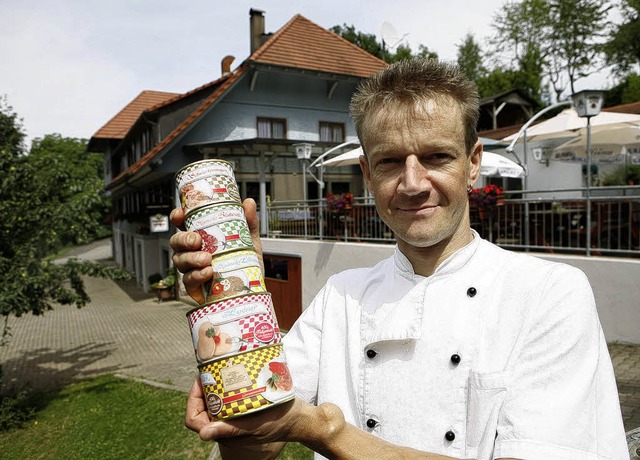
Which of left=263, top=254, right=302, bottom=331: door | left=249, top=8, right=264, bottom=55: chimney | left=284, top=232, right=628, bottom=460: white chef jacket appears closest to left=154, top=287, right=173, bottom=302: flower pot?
left=263, top=254, right=302, bottom=331: door

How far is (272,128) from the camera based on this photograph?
715 inches

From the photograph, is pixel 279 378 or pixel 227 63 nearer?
pixel 279 378

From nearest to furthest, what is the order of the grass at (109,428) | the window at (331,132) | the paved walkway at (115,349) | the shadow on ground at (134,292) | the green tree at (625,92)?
the grass at (109,428)
the paved walkway at (115,349)
the window at (331,132)
the shadow on ground at (134,292)
the green tree at (625,92)

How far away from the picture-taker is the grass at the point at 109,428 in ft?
22.4

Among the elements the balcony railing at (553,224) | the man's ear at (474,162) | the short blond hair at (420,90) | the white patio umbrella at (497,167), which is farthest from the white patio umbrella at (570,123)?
the short blond hair at (420,90)

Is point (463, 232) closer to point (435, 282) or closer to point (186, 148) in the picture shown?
point (435, 282)

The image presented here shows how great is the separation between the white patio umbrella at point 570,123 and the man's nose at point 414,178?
11171 mm

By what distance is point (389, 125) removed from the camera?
5.14 ft

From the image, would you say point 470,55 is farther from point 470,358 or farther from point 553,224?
point 470,358

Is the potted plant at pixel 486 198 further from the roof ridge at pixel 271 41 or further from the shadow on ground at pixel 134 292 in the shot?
the shadow on ground at pixel 134 292

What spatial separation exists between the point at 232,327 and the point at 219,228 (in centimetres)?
A: 32

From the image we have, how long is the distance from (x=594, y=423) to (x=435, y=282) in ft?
2.01

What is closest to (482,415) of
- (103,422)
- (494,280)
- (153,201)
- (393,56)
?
(494,280)

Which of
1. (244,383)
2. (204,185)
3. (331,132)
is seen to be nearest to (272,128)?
(331,132)
